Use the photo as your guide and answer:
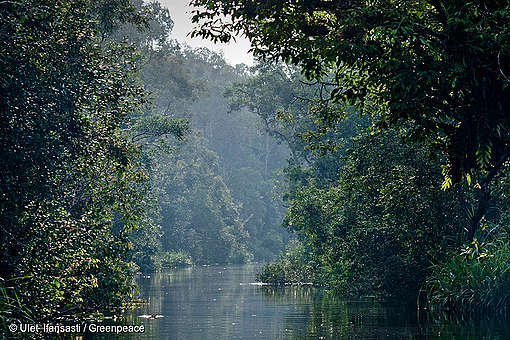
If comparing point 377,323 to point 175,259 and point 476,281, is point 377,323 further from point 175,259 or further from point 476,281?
Result: point 175,259

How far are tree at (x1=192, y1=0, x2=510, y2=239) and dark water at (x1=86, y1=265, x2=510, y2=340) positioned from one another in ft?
13.2

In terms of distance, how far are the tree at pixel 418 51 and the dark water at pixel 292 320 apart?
4.03 meters

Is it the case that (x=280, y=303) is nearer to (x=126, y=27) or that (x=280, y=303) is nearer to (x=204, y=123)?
(x=126, y=27)

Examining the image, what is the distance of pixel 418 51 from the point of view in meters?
14.5

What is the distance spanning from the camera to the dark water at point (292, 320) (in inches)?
688

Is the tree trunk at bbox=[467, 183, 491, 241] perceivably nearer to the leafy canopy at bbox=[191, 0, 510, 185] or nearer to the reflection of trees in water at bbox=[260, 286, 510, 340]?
the reflection of trees in water at bbox=[260, 286, 510, 340]

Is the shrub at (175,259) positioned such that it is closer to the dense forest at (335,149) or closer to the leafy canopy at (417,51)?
the dense forest at (335,149)

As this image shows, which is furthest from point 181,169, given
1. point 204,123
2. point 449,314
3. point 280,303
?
point 449,314

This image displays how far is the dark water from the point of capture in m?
17.5

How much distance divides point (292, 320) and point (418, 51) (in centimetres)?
982

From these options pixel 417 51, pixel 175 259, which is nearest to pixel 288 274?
pixel 417 51

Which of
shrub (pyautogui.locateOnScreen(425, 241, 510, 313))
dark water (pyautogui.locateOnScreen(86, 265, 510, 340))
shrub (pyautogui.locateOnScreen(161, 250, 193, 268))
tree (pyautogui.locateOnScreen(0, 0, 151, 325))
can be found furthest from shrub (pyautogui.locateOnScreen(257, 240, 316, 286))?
shrub (pyautogui.locateOnScreen(161, 250, 193, 268))

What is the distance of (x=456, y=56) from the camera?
14.0 metres

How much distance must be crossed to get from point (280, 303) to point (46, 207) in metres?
11.8
